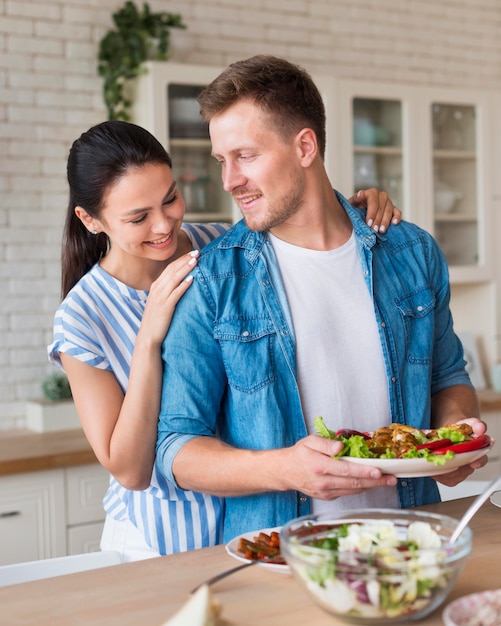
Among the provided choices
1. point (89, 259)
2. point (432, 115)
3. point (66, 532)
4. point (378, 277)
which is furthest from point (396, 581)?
point (432, 115)

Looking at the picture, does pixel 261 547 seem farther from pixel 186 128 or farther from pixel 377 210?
pixel 186 128

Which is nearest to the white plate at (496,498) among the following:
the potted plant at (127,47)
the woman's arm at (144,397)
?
the woman's arm at (144,397)

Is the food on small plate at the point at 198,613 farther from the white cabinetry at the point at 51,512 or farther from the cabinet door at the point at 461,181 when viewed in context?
the cabinet door at the point at 461,181

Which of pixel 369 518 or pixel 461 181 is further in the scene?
pixel 461 181

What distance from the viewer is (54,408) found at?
3.81 metres

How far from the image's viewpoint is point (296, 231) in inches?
85.1

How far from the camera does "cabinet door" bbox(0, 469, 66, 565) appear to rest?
3.34 metres

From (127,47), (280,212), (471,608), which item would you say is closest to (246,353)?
(280,212)

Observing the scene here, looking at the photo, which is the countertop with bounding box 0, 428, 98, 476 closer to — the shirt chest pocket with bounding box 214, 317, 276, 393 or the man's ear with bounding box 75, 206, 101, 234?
the man's ear with bounding box 75, 206, 101, 234

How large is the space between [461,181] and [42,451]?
261 cm

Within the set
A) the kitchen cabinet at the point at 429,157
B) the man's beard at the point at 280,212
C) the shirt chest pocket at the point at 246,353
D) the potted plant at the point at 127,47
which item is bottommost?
the shirt chest pocket at the point at 246,353

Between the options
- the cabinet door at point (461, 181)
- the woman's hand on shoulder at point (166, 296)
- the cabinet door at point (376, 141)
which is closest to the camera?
the woman's hand on shoulder at point (166, 296)

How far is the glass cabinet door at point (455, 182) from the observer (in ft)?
15.4

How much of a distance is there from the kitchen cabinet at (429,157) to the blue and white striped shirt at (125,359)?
7.28 feet
